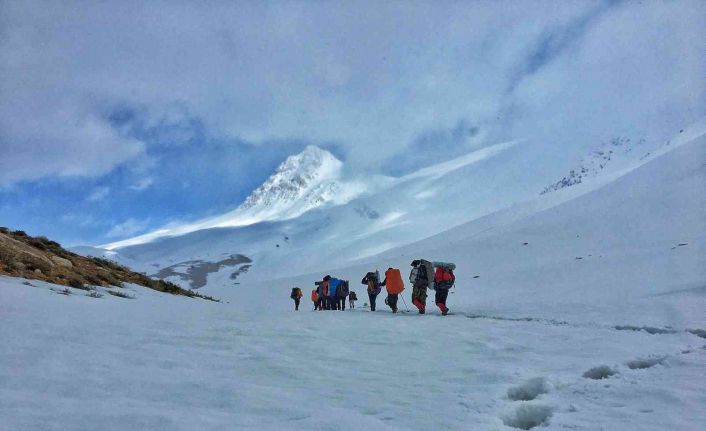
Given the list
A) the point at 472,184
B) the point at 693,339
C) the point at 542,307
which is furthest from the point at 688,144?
the point at 472,184

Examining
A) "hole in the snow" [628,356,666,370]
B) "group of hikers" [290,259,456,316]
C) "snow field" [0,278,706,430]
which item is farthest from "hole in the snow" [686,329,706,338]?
"group of hikers" [290,259,456,316]

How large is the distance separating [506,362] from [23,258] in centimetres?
1254

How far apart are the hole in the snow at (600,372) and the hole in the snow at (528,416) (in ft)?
5.52

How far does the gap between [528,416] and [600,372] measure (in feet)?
6.99

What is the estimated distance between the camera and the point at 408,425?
14.5ft

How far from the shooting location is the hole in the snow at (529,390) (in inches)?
224

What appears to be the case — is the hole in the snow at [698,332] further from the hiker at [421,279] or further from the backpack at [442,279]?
the hiker at [421,279]

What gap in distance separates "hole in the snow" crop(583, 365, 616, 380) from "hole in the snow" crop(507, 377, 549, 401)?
930 mm

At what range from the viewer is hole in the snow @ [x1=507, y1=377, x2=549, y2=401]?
18.7 feet

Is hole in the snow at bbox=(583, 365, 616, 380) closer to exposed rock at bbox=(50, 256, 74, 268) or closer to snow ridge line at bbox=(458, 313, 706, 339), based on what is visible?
snow ridge line at bbox=(458, 313, 706, 339)

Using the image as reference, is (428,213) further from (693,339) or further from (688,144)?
(693,339)

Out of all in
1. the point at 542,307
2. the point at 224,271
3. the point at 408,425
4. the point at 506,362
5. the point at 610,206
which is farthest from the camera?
the point at 224,271

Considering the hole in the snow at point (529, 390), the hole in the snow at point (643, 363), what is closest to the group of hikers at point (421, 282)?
the hole in the snow at point (643, 363)

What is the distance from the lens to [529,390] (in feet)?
19.1
